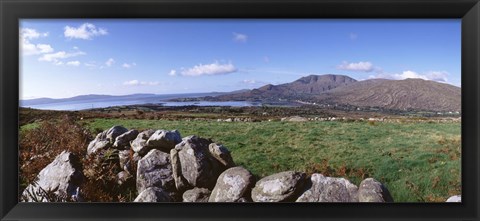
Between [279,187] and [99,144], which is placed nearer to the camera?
[279,187]

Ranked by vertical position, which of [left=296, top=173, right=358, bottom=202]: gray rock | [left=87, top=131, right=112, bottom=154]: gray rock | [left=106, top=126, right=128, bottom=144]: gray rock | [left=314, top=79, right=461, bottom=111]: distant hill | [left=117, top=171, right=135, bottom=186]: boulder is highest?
[left=314, top=79, right=461, bottom=111]: distant hill

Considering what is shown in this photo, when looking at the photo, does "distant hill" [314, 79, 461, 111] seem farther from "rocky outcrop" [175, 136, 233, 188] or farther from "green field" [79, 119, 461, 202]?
"rocky outcrop" [175, 136, 233, 188]

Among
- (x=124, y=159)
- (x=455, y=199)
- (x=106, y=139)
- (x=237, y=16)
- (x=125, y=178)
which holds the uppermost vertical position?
(x=237, y=16)

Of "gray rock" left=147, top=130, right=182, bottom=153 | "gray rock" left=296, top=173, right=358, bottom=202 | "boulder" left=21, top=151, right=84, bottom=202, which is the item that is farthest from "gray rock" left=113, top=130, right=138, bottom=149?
"gray rock" left=296, top=173, right=358, bottom=202

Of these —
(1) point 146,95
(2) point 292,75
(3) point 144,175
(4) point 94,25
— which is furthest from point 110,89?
(2) point 292,75

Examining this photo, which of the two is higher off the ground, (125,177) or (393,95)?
(393,95)

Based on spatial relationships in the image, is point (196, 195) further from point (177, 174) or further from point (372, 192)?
point (372, 192)

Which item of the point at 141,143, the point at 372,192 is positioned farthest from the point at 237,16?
the point at 372,192
